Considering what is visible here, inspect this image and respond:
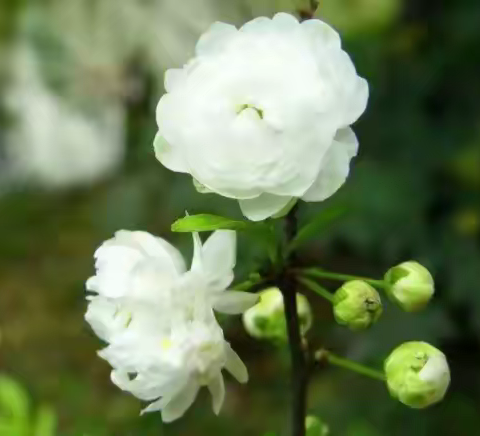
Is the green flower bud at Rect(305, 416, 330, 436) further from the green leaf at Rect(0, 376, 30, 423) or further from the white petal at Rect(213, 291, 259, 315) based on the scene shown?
the green leaf at Rect(0, 376, 30, 423)

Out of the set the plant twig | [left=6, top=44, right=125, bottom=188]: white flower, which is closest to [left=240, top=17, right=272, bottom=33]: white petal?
the plant twig

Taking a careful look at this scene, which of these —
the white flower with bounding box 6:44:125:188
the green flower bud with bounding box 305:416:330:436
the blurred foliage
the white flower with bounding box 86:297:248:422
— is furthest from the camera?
the white flower with bounding box 6:44:125:188

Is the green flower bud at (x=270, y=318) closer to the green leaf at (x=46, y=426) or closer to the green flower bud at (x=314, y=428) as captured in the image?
the green flower bud at (x=314, y=428)

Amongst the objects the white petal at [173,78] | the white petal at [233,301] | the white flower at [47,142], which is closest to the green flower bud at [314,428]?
the white petal at [233,301]

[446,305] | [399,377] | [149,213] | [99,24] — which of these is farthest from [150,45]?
[399,377]

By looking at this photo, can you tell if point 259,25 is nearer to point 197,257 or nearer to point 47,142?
point 197,257

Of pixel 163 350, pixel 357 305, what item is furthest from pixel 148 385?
pixel 357 305
